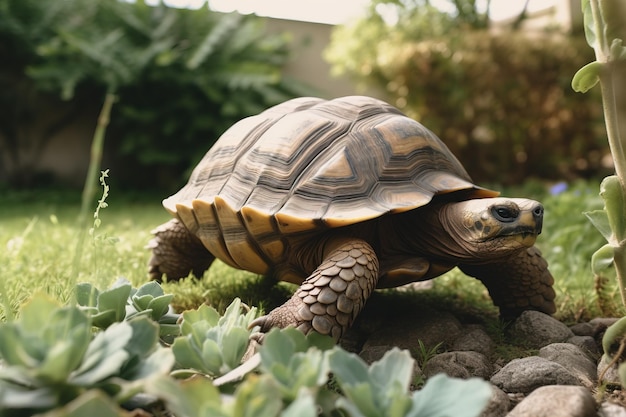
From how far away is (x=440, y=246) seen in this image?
1.66 m

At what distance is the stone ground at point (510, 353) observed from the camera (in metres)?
1.07

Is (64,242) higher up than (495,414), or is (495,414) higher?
(64,242)

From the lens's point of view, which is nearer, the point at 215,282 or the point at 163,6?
the point at 215,282

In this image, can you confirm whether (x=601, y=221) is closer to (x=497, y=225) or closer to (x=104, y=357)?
(x=497, y=225)

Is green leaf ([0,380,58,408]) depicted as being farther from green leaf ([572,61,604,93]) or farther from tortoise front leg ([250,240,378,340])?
green leaf ([572,61,604,93])

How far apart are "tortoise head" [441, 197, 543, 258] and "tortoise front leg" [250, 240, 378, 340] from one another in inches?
12.4

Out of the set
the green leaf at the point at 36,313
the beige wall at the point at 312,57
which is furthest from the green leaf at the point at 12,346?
the beige wall at the point at 312,57

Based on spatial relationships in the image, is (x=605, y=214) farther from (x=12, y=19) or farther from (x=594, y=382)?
(x=12, y=19)

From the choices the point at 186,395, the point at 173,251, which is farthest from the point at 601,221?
the point at 173,251

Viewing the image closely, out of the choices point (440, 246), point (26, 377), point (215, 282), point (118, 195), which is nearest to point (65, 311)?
point (26, 377)

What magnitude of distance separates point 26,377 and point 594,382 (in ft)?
4.03

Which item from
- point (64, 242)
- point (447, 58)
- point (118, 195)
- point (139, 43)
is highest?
point (139, 43)

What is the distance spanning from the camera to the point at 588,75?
1333 millimetres

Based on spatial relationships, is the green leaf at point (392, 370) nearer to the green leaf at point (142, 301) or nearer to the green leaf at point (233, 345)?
the green leaf at point (233, 345)
